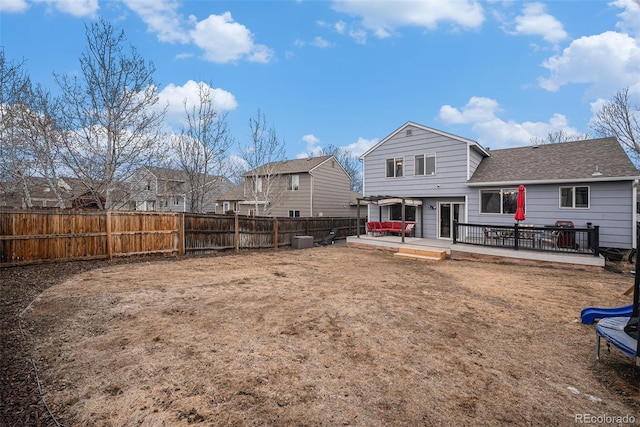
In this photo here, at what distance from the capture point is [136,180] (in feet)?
37.9

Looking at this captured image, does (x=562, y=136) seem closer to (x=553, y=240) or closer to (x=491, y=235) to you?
(x=553, y=240)

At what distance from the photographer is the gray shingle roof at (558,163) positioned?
11.5 meters

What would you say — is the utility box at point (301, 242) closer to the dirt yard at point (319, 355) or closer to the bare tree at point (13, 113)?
the dirt yard at point (319, 355)

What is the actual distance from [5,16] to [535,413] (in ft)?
50.9

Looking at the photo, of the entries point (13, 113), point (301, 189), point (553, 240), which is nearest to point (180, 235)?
point (13, 113)

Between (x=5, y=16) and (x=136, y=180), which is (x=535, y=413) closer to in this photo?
(x=136, y=180)

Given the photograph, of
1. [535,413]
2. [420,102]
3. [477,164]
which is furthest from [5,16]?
[420,102]

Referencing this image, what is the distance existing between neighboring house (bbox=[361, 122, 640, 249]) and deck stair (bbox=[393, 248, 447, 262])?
11.6ft

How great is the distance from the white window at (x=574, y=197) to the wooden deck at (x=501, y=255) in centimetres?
299

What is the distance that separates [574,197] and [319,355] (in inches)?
524

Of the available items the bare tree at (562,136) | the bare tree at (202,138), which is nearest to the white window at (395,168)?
the bare tree at (202,138)

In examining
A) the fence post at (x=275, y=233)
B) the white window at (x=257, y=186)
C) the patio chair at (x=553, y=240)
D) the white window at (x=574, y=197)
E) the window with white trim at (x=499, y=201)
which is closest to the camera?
the patio chair at (x=553, y=240)

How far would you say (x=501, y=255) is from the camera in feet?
35.4

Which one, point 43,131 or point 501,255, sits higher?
point 43,131
